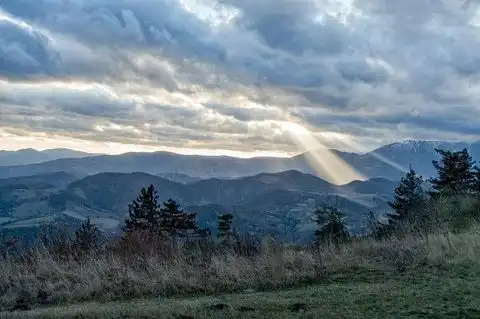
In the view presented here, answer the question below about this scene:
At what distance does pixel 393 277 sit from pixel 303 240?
195 inches

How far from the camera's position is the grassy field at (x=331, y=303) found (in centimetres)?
795

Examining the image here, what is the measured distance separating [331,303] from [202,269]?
4.16 m

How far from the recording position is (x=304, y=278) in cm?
1119

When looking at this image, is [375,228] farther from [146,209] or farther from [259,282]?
[146,209]

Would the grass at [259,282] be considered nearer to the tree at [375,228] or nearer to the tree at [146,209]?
the tree at [375,228]

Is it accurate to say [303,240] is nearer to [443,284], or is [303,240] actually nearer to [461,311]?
[443,284]

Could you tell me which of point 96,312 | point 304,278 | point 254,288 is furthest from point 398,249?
point 96,312

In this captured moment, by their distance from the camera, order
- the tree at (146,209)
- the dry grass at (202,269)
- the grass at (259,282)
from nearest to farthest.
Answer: the grass at (259,282), the dry grass at (202,269), the tree at (146,209)

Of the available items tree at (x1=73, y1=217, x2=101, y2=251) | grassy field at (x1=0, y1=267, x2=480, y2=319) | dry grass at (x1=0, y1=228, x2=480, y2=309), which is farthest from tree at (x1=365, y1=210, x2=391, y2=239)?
tree at (x1=73, y1=217, x2=101, y2=251)

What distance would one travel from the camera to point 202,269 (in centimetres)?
1202

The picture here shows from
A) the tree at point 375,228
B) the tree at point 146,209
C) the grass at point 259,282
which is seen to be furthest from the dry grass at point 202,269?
the tree at point 146,209

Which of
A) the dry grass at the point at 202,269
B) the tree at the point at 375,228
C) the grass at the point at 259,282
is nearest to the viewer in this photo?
the grass at the point at 259,282

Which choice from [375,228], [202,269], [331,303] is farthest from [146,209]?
[331,303]

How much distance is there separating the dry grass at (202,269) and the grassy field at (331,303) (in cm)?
67
